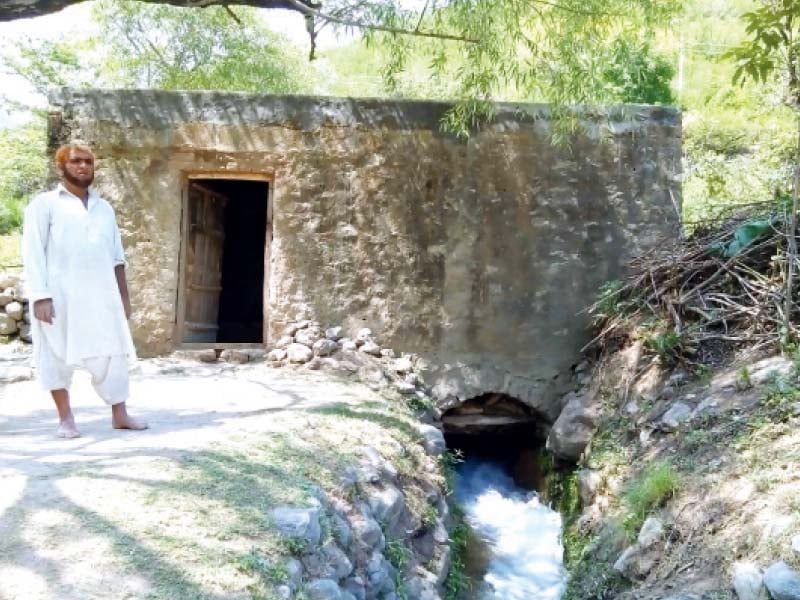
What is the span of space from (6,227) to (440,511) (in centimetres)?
1198

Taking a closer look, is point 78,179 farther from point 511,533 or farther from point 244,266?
point 244,266

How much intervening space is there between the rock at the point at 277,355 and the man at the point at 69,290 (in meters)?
2.27

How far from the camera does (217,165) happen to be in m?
6.29

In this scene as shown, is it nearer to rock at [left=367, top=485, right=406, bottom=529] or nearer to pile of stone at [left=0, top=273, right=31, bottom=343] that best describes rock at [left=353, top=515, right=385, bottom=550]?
rock at [left=367, top=485, right=406, bottom=529]

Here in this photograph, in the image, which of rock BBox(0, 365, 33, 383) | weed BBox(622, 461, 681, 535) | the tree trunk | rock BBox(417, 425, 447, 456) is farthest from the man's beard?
the tree trunk

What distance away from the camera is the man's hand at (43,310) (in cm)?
365

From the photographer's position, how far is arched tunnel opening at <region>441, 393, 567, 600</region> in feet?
16.3

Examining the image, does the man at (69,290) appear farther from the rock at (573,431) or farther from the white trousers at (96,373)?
the rock at (573,431)

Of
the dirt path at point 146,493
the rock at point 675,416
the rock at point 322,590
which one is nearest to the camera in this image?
the dirt path at point 146,493

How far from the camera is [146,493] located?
2809mm

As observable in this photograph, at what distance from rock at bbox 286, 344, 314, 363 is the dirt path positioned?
1.15 m

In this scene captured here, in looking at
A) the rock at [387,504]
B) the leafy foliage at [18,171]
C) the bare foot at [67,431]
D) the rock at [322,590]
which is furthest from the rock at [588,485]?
the leafy foliage at [18,171]

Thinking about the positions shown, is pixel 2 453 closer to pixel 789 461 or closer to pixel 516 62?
pixel 789 461

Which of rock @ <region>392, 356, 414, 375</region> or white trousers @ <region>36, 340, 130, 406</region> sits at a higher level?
white trousers @ <region>36, 340, 130, 406</region>
